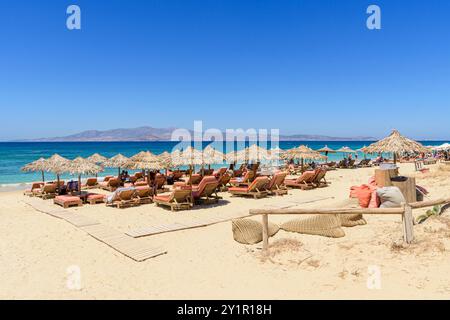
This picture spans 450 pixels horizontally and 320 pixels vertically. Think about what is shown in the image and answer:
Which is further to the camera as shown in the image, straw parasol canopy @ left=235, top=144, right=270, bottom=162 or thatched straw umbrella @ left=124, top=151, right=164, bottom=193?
straw parasol canopy @ left=235, top=144, right=270, bottom=162

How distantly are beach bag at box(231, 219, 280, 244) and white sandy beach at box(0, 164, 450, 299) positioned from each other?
166mm

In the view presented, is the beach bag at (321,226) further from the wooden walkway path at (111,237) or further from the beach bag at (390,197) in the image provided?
the wooden walkway path at (111,237)

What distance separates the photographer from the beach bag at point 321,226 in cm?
627

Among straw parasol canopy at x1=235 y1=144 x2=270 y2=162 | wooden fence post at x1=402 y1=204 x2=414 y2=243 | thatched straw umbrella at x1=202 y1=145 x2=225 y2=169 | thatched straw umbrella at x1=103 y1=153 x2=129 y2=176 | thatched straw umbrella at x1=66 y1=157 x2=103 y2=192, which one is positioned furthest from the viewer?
straw parasol canopy at x1=235 y1=144 x2=270 y2=162

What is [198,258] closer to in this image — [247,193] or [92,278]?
[92,278]

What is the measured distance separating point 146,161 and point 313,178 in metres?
6.92

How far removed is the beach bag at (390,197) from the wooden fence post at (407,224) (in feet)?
6.94

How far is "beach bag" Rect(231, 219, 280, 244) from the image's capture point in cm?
629

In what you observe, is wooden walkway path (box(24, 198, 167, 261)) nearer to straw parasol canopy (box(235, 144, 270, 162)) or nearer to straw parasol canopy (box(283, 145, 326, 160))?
straw parasol canopy (box(235, 144, 270, 162))

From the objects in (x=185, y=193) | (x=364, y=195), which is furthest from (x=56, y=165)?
(x=364, y=195)

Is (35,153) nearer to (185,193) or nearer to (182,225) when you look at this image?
(185,193)

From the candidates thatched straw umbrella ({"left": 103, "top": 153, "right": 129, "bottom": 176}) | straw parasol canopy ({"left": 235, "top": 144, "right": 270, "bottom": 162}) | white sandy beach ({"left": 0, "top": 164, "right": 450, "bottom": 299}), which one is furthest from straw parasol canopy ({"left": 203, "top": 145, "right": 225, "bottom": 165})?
white sandy beach ({"left": 0, "top": 164, "right": 450, "bottom": 299})

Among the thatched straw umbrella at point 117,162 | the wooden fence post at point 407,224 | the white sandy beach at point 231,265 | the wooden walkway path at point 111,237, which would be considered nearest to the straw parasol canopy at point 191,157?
the thatched straw umbrella at point 117,162
